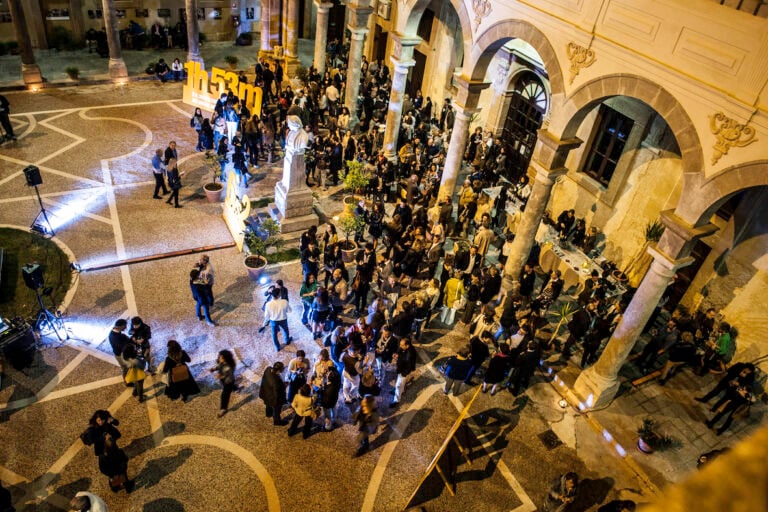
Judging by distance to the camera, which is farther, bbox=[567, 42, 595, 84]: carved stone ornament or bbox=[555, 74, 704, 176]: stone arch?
bbox=[567, 42, 595, 84]: carved stone ornament

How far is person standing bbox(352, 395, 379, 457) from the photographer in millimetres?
9742

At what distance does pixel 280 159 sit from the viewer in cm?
1978

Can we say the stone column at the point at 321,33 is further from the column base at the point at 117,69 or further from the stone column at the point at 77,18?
the stone column at the point at 77,18

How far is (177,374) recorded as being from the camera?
1043 centimetres

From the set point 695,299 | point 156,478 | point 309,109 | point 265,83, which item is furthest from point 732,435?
point 265,83

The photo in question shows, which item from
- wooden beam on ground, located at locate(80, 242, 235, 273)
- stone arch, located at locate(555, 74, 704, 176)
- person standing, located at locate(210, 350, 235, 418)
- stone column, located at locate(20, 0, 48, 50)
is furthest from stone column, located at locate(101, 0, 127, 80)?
stone arch, located at locate(555, 74, 704, 176)

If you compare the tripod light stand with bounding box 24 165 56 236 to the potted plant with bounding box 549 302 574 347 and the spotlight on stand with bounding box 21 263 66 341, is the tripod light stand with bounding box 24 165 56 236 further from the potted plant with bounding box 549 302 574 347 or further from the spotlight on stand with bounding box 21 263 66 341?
the potted plant with bounding box 549 302 574 347

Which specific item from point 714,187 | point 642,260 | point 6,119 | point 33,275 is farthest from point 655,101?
point 6,119

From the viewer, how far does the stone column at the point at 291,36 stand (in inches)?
978

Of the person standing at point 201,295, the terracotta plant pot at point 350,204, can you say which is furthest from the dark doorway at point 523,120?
the person standing at point 201,295

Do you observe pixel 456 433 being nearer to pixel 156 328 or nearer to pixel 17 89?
pixel 156 328

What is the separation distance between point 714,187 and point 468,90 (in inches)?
285

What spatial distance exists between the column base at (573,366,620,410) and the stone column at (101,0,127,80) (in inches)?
849

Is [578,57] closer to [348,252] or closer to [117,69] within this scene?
[348,252]
